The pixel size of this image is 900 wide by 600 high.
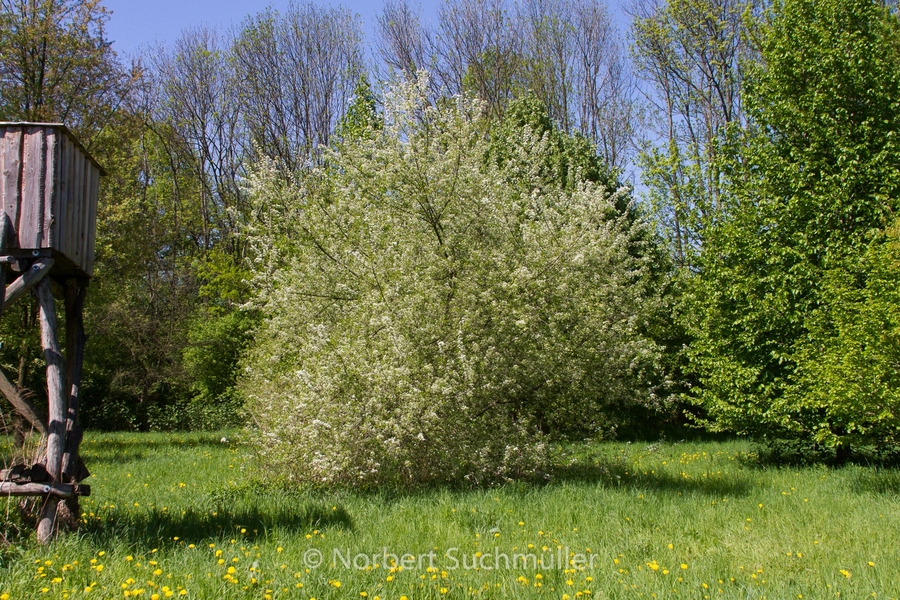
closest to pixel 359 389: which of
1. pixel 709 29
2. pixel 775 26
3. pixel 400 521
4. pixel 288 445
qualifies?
pixel 288 445

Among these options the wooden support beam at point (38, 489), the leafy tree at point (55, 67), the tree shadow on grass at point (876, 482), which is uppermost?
the leafy tree at point (55, 67)

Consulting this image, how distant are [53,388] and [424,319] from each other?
4.33 meters

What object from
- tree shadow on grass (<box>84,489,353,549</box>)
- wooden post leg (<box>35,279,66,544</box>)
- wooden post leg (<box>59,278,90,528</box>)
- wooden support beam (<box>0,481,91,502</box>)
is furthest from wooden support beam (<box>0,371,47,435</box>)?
tree shadow on grass (<box>84,489,353,549</box>)

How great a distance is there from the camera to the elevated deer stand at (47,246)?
597 centimetres

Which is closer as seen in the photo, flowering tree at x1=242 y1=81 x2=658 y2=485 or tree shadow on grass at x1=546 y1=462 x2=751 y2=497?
flowering tree at x1=242 y1=81 x2=658 y2=485

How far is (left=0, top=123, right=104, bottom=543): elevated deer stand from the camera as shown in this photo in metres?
5.97

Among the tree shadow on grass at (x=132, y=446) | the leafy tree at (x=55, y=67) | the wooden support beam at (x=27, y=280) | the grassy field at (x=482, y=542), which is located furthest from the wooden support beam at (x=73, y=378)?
the leafy tree at (x=55, y=67)

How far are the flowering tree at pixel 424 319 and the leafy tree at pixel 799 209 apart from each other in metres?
3.17

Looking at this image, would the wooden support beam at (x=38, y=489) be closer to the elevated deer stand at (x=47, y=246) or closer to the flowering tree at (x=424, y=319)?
the elevated deer stand at (x=47, y=246)

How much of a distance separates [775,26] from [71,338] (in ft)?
43.1

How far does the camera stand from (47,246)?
20.3ft

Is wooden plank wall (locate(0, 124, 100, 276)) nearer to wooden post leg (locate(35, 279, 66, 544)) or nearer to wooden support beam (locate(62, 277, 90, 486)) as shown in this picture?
wooden post leg (locate(35, 279, 66, 544))

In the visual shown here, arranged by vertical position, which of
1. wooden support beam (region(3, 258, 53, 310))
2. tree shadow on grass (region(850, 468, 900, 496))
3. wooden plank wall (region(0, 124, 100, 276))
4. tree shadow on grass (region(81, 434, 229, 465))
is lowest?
tree shadow on grass (region(850, 468, 900, 496))

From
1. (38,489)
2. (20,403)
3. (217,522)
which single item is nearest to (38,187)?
(20,403)
